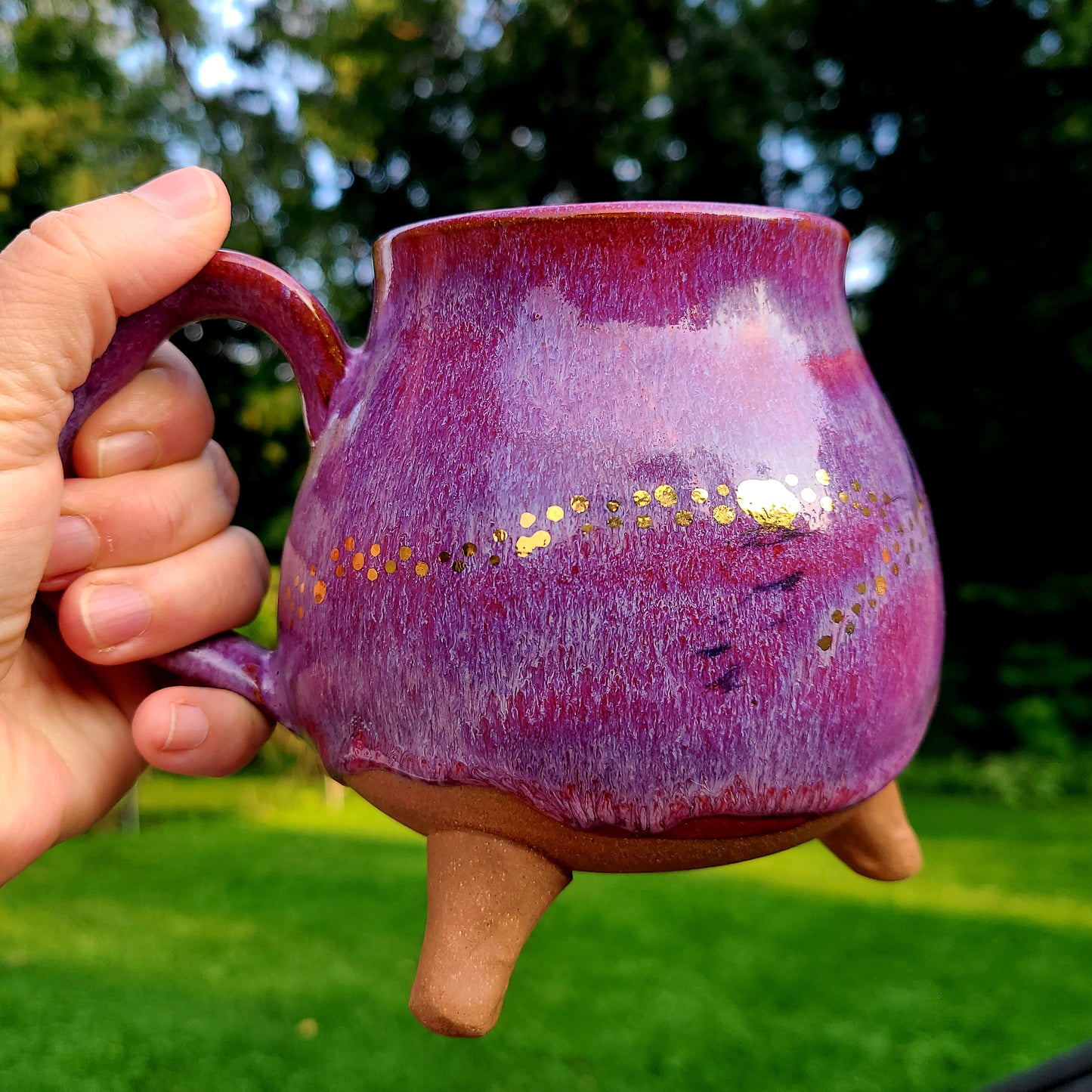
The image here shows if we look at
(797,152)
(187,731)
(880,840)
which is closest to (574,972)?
(880,840)

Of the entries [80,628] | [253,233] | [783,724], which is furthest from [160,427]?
[253,233]

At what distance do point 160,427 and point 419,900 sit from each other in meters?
3.82

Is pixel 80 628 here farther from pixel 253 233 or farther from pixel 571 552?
pixel 253 233

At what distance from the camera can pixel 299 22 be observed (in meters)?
5.34

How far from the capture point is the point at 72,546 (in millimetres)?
1163

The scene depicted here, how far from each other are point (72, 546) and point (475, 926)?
0.56 meters

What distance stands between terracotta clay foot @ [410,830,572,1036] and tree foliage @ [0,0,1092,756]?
12.4ft

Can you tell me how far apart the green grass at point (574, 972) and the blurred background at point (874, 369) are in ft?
0.05

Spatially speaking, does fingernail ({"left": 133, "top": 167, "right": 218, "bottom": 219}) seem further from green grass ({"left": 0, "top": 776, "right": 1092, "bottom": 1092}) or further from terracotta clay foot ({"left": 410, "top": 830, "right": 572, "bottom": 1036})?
green grass ({"left": 0, "top": 776, "right": 1092, "bottom": 1092})

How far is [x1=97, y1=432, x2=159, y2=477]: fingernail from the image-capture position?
1.17 m

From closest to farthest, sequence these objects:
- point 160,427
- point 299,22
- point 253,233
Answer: point 160,427 → point 253,233 → point 299,22

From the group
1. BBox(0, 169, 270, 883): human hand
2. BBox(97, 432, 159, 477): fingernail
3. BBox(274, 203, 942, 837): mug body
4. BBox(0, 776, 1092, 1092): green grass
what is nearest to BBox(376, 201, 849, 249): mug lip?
BBox(274, 203, 942, 837): mug body

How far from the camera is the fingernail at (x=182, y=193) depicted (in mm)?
1078

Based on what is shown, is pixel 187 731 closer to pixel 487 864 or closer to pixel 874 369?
pixel 487 864
